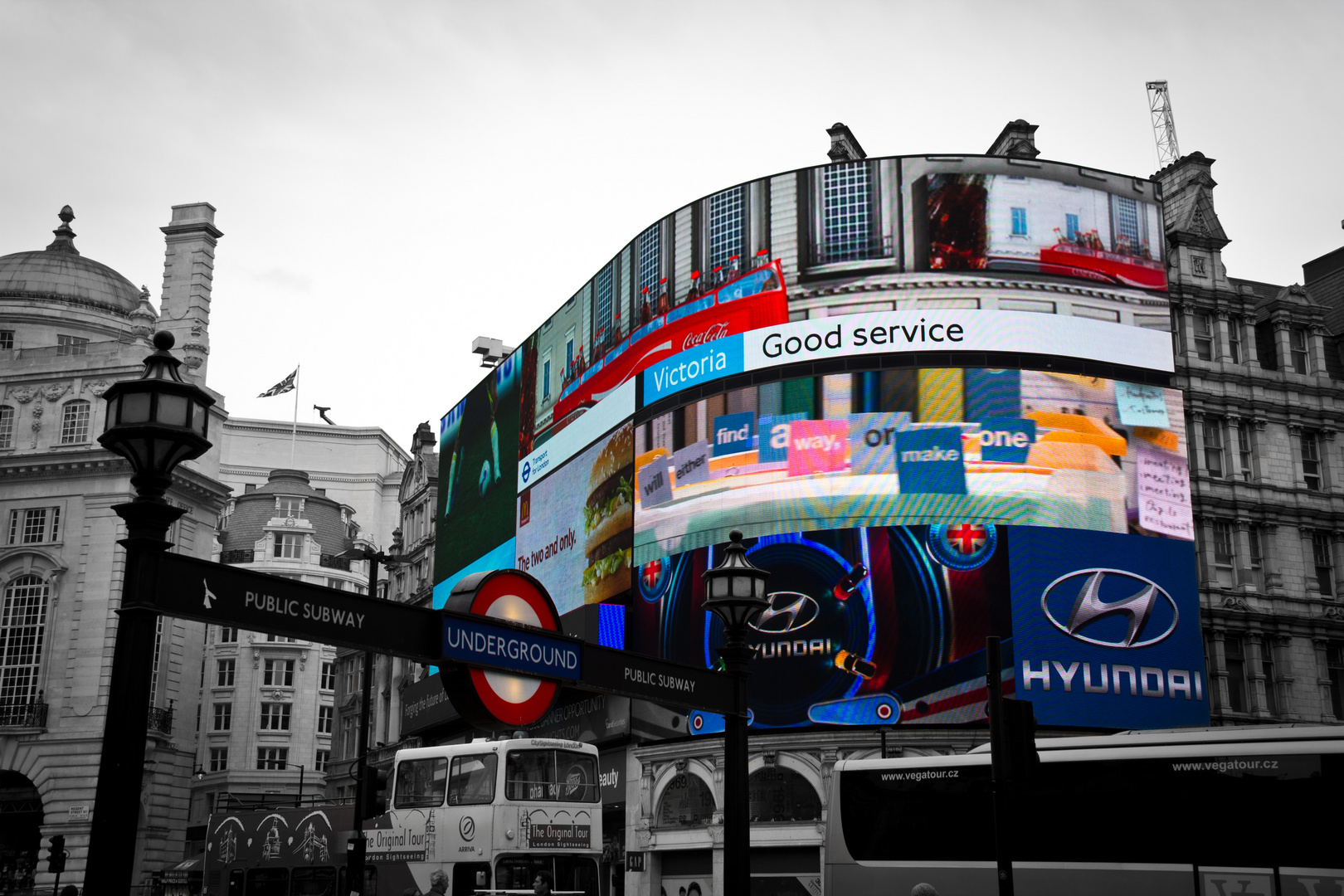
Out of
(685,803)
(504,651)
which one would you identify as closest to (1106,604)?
(685,803)

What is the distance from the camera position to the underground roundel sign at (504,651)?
29.4ft

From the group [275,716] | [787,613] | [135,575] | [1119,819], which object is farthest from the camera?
[275,716]

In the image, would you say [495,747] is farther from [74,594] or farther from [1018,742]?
[74,594]

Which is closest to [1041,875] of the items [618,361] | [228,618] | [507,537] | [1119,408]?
[228,618]

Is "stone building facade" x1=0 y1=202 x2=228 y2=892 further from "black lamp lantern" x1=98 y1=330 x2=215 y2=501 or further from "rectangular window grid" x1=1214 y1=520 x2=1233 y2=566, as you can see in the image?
"black lamp lantern" x1=98 y1=330 x2=215 y2=501

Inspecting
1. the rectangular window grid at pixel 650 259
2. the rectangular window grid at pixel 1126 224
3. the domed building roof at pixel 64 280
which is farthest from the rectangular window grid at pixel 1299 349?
the domed building roof at pixel 64 280

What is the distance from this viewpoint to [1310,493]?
4353 cm

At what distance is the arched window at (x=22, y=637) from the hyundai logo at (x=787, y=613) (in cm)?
3460

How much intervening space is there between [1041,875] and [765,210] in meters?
29.6

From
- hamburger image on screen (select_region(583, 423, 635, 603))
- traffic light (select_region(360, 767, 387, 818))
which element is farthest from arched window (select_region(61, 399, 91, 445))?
traffic light (select_region(360, 767, 387, 818))

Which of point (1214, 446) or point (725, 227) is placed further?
point (725, 227)

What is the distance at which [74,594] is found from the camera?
57.5 meters

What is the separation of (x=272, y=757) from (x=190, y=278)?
36595mm

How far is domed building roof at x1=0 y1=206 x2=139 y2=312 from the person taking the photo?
68.9 metres
